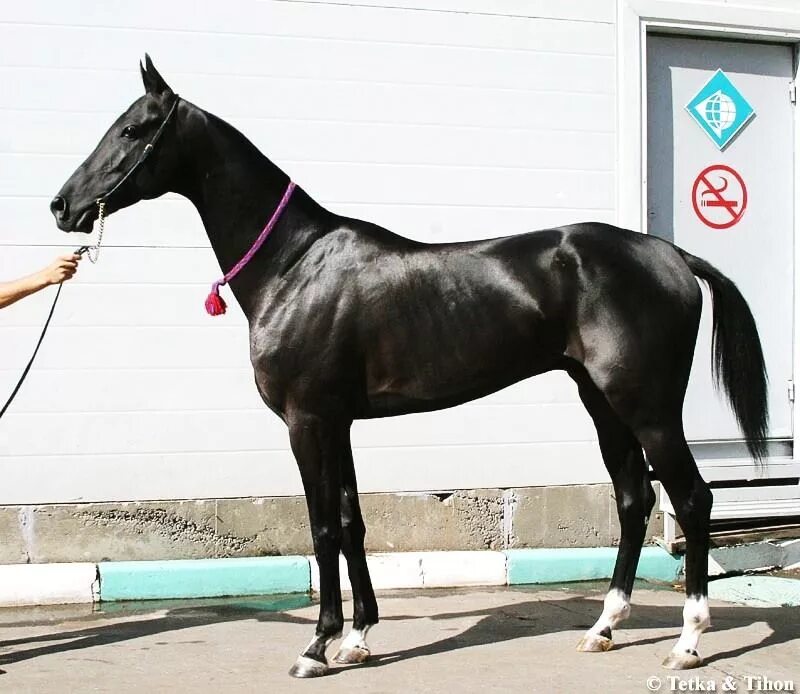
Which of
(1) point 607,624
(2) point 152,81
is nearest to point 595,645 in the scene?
(1) point 607,624

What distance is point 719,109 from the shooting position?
7402 millimetres

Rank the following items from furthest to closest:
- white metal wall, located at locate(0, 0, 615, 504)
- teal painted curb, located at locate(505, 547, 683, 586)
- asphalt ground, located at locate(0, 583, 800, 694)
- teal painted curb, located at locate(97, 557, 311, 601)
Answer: teal painted curb, located at locate(505, 547, 683, 586) → white metal wall, located at locate(0, 0, 615, 504) → teal painted curb, located at locate(97, 557, 311, 601) → asphalt ground, located at locate(0, 583, 800, 694)

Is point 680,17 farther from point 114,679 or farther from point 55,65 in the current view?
point 114,679

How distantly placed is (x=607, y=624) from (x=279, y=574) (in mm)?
2231

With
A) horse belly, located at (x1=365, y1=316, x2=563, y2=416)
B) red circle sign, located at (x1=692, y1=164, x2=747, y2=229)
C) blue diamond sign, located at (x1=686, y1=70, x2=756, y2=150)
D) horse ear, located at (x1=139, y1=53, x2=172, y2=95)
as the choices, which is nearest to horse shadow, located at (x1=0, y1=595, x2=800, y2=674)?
horse belly, located at (x1=365, y1=316, x2=563, y2=416)

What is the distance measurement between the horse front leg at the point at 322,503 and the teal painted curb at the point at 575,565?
7.63 ft

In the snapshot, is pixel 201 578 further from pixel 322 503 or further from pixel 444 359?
pixel 444 359

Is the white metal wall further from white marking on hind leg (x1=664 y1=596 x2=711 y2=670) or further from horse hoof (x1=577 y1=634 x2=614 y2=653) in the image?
white marking on hind leg (x1=664 y1=596 x2=711 y2=670)

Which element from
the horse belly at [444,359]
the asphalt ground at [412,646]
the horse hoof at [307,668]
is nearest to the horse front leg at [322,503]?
the horse hoof at [307,668]

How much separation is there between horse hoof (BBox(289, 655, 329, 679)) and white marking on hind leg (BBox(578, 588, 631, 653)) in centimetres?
114

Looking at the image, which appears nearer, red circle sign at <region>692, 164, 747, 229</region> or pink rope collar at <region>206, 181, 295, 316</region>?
pink rope collar at <region>206, 181, 295, 316</region>

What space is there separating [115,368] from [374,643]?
2.48 meters

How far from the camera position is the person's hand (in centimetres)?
441

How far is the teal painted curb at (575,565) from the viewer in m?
6.64
